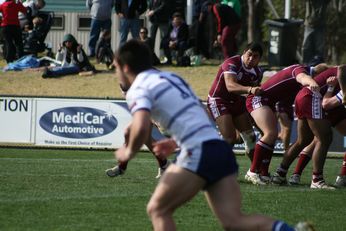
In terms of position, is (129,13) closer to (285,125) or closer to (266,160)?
(285,125)

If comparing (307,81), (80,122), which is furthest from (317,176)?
(80,122)

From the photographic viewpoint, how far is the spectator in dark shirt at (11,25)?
24.9 m

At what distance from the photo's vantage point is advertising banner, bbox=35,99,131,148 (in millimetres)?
19188

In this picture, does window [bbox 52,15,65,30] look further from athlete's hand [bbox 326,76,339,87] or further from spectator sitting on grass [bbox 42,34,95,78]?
athlete's hand [bbox 326,76,339,87]

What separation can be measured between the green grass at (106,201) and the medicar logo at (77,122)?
3.74 m

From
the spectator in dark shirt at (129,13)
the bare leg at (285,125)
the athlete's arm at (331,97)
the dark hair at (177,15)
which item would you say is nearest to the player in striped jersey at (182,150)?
the athlete's arm at (331,97)

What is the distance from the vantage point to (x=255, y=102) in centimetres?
1322

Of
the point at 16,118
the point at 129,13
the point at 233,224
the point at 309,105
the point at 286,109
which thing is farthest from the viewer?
the point at 129,13

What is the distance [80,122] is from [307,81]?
7.78m

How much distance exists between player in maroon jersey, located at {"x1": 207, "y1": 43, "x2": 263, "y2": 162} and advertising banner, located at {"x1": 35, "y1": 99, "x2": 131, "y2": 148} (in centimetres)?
532

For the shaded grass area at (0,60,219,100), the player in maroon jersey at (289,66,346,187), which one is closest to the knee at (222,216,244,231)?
the player in maroon jersey at (289,66,346,187)

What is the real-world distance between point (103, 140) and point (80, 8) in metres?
16.6

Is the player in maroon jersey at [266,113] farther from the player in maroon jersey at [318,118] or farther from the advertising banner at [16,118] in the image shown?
the advertising banner at [16,118]

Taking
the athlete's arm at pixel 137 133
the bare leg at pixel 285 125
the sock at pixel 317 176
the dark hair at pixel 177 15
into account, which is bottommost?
the dark hair at pixel 177 15
